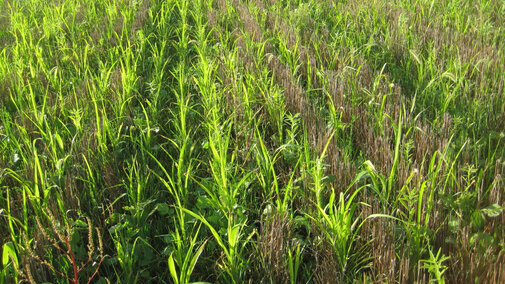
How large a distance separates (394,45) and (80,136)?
2306 mm

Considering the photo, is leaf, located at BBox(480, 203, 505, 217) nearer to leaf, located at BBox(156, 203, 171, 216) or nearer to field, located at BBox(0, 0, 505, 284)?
field, located at BBox(0, 0, 505, 284)

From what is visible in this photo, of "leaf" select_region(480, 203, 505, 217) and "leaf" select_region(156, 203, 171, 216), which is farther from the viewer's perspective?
"leaf" select_region(156, 203, 171, 216)

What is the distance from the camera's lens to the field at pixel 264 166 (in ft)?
4.55

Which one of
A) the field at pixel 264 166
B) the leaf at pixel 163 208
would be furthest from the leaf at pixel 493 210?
the leaf at pixel 163 208

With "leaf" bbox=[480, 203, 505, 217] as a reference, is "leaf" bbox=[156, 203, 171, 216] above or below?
below

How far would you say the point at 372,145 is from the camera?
201 cm

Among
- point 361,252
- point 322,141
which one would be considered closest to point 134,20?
point 322,141

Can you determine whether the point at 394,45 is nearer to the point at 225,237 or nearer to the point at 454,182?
the point at 454,182

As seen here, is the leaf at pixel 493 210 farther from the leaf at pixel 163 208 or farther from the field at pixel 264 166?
the leaf at pixel 163 208

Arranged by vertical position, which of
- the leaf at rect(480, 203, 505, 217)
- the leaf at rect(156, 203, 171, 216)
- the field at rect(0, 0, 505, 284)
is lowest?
the leaf at rect(156, 203, 171, 216)

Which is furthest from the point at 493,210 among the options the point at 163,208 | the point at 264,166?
the point at 163,208

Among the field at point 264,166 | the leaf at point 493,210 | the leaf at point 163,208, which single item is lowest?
the leaf at point 163,208

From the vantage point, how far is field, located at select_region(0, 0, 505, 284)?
1.39 metres

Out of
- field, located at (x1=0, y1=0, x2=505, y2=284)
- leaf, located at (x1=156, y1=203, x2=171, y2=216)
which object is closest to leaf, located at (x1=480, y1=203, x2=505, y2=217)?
field, located at (x1=0, y1=0, x2=505, y2=284)
